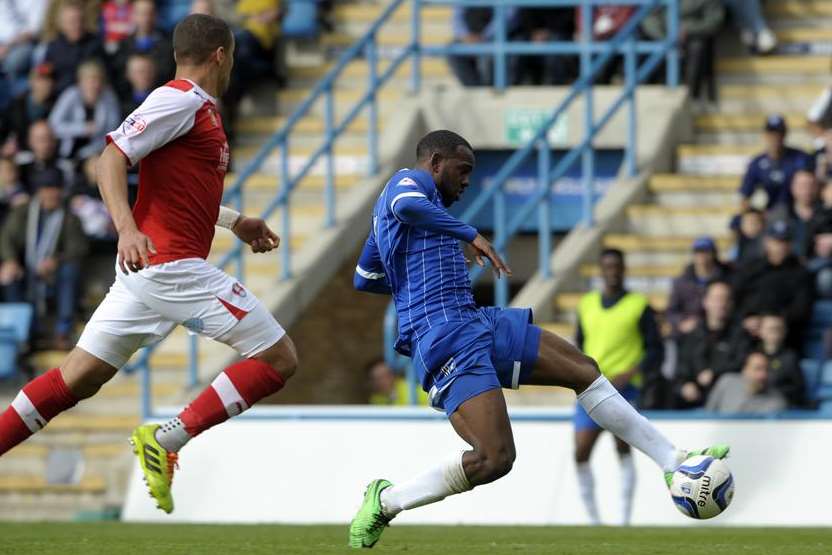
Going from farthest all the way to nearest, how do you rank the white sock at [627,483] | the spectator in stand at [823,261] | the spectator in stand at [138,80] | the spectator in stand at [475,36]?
the spectator in stand at [475,36], the spectator in stand at [138,80], the spectator in stand at [823,261], the white sock at [627,483]

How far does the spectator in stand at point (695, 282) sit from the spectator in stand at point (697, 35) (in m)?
3.16

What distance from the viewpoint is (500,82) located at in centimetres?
1858

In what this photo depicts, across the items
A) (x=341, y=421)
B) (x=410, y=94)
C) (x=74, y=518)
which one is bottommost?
(x=74, y=518)

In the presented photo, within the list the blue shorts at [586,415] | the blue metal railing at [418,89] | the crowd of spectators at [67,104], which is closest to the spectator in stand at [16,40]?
the crowd of spectators at [67,104]

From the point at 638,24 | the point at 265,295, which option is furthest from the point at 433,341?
the point at 638,24

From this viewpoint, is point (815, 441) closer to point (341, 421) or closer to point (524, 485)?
point (524, 485)

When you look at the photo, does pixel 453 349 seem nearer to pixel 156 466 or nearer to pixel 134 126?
pixel 156 466

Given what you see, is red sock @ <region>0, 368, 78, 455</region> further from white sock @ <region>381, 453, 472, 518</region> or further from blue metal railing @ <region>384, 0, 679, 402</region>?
blue metal railing @ <region>384, 0, 679, 402</region>

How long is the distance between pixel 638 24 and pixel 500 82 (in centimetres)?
142

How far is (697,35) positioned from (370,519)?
1038cm

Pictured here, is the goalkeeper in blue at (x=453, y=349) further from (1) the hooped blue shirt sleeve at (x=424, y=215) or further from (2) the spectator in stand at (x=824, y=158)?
(2) the spectator in stand at (x=824, y=158)

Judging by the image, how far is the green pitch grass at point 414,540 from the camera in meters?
9.13

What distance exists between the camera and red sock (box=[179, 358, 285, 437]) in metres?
9.08

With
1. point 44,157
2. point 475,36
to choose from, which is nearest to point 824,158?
point 475,36
